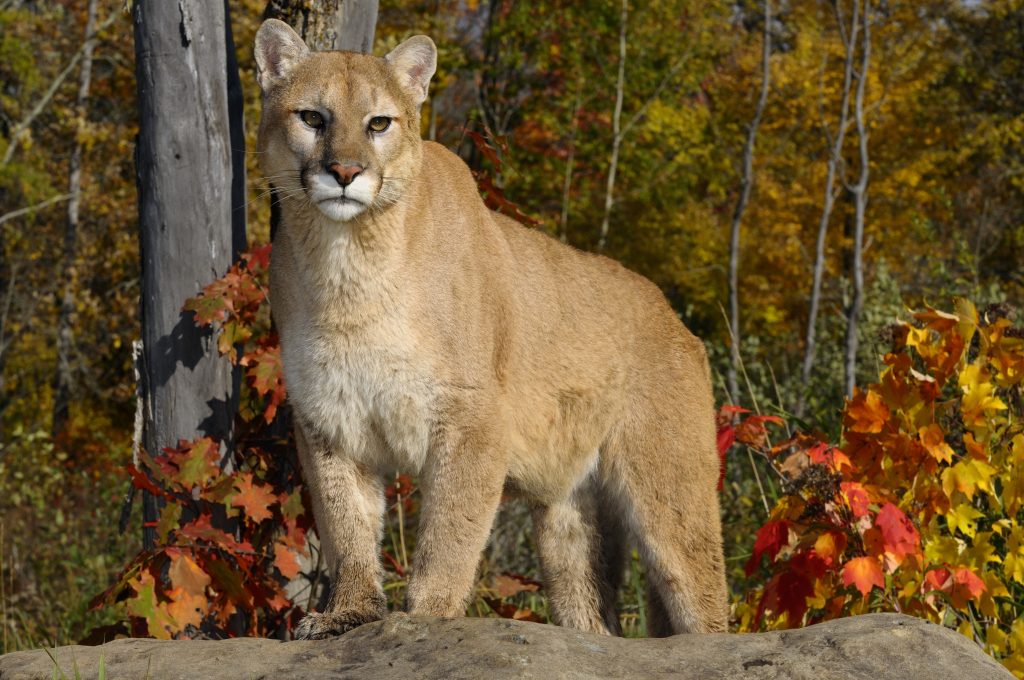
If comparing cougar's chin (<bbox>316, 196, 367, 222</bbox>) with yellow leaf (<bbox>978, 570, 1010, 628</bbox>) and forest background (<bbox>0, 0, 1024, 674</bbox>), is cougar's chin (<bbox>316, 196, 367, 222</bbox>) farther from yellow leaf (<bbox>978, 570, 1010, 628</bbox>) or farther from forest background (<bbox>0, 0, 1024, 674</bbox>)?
forest background (<bbox>0, 0, 1024, 674</bbox>)

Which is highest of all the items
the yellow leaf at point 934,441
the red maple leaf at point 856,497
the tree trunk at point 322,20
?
the tree trunk at point 322,20

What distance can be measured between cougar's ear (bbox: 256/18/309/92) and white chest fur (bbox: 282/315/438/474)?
3.22 ft

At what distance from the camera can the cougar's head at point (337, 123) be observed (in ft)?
12.9

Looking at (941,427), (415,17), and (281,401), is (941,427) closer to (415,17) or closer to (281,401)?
(281,401)

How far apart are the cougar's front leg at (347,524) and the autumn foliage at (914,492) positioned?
4.74 ft

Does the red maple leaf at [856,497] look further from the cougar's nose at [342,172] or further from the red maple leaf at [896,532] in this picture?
the cougar's nose at [342,172]

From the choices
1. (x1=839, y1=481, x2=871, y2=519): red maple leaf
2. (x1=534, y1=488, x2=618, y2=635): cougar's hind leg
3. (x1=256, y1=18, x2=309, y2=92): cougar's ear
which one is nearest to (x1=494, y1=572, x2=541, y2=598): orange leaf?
(x1=534, y1=488, x2=618, y2=635): cougar's hind leg

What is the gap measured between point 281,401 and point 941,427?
9.23ft

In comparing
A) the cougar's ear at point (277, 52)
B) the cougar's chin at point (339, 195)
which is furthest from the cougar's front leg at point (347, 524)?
the cougar's ear at point (277, 52)

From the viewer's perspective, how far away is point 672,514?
4.68m

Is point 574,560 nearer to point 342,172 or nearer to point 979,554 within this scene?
point 979,554

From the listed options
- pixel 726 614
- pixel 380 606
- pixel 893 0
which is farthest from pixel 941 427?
pixel 893 0

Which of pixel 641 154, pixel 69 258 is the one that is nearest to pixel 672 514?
pixel 69 258

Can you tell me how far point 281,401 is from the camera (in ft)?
17.1
